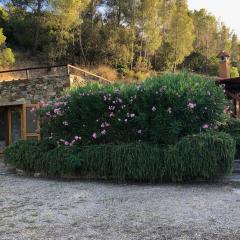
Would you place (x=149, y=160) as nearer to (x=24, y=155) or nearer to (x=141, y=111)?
(x=141, y=111)

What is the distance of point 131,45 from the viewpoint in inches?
1176

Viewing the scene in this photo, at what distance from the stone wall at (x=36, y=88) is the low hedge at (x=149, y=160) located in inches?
191

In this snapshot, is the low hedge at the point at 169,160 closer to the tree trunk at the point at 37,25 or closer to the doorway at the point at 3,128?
the doorway at the point at 3,128

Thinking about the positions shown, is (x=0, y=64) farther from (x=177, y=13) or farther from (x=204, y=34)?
(x=204, y=34)

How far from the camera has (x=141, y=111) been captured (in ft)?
29.4

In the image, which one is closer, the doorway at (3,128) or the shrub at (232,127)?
Result: the shrub at (232,127)

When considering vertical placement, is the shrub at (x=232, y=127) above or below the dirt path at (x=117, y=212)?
above

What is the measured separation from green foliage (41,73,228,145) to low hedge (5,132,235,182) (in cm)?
40

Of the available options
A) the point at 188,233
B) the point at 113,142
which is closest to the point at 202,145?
the point at 113,142

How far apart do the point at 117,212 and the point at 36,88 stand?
8832 mm

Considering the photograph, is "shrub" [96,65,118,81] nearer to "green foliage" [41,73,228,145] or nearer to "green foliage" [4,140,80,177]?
"green foliage" [4,140,80,177]

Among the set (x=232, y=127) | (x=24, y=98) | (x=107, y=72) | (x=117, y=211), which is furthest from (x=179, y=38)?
(x=117, y=211)

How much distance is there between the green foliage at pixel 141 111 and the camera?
8.75 m

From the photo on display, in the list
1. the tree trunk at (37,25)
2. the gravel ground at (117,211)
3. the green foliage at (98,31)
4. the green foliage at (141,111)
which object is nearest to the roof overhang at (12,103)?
the green foliage at (141,111)
